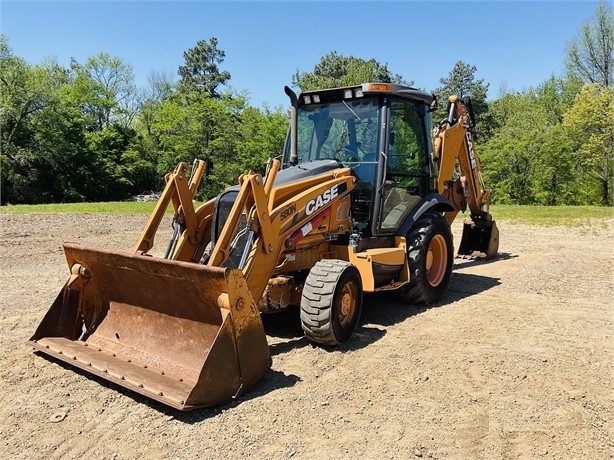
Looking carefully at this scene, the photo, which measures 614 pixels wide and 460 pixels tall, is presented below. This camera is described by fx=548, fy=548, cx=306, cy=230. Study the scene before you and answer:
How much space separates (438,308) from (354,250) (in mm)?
1548

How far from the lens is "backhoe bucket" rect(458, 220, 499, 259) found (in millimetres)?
10219

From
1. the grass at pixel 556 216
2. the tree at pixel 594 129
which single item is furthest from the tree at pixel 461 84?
the grass at pixel 556 216

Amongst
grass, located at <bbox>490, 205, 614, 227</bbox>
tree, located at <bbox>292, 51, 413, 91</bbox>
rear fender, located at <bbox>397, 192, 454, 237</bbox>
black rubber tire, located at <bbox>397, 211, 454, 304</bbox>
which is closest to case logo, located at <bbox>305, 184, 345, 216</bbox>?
rear fender, located at <bbox>397, 192, 454, 237</bbox>

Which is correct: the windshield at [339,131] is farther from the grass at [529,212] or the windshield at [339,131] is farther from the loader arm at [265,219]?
the grass at [529,212]

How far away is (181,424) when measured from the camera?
11.9 ft

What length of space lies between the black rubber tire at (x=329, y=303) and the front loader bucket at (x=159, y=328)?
2.49 ft

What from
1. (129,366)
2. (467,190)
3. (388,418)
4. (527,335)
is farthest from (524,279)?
(129,366)

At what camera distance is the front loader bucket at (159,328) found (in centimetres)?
386

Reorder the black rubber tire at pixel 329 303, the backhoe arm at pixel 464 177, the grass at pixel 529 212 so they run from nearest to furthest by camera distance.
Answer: the black rubber tire at pixel 329 303 → the backhoe arm at pixel 464 177 → the grass at pixel 529 212

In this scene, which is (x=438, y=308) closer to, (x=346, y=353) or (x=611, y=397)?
(x=346, y=353)

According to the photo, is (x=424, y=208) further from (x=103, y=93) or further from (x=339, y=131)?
(x=103, y=93)

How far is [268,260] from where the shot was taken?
15.9 feet

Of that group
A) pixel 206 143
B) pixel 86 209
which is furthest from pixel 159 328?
pixel 206 143

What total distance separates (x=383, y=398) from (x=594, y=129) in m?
34.1
